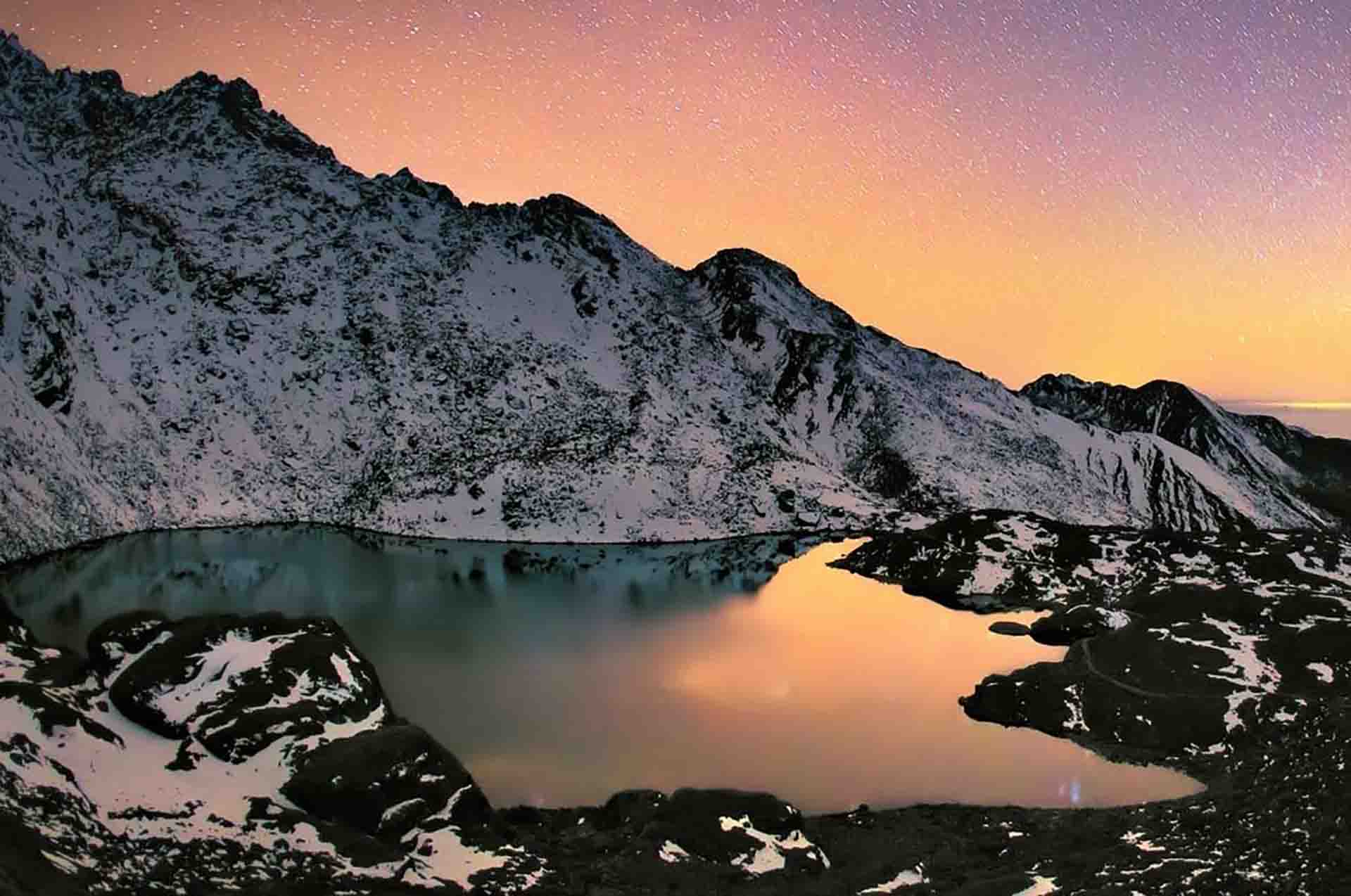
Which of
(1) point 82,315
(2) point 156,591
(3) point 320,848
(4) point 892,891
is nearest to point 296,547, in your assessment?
(2) point 156,591

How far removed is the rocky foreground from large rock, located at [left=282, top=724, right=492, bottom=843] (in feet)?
0.25

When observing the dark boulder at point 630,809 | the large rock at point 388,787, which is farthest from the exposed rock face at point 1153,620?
the large rock at point 388,787

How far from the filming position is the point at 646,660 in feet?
222

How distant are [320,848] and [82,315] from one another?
16177 centimetres

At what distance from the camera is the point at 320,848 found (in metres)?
29.0

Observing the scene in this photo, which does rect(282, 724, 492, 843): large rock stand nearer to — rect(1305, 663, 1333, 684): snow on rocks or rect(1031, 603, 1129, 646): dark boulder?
rect(1305, 663, 1333, 684): snow on rocks

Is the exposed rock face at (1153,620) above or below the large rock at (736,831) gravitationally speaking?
above

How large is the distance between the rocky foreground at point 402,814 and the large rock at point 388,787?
0.25 ft

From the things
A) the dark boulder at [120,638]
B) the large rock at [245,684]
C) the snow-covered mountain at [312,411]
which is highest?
the snow-covered mountain at [312,411]

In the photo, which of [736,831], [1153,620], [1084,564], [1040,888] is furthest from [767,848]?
[1084,564]

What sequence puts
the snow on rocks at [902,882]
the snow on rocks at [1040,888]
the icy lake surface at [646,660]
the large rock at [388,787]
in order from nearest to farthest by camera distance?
the snow on rocks at [1040,888]
the snow on rocks at [902,882]
the large rock at [388,787]
the icy lake surface at [646,660]

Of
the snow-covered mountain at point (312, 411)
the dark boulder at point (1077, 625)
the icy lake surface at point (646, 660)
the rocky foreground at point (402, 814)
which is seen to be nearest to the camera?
the rocky foreground at point (402, 814)

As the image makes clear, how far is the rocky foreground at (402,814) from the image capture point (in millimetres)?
27781

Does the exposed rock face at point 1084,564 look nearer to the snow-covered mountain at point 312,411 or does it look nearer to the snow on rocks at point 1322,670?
the snow on rocks at point 1322,670
